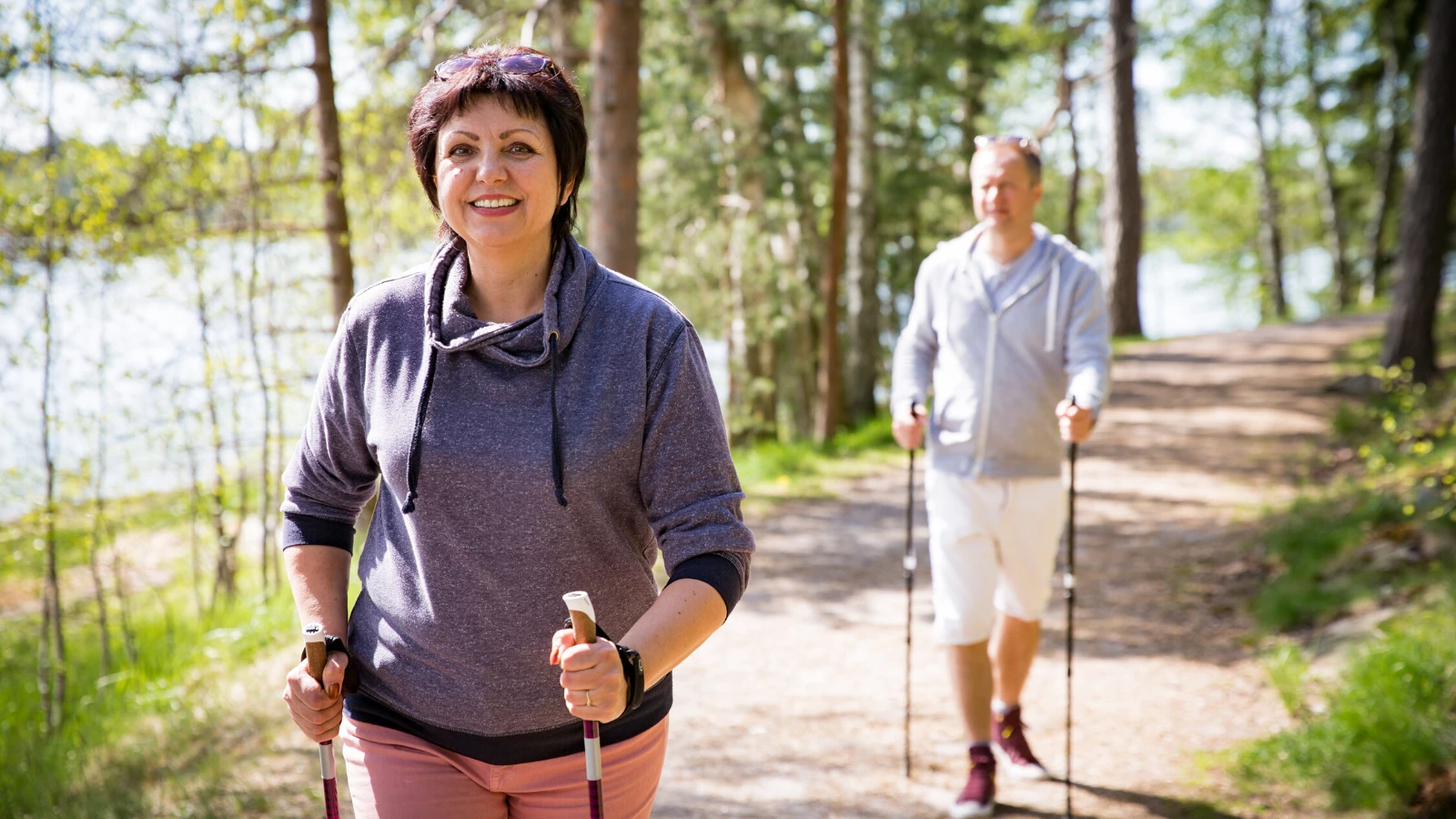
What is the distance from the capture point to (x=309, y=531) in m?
2.10

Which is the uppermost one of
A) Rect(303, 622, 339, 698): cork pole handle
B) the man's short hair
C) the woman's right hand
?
the man's short hair

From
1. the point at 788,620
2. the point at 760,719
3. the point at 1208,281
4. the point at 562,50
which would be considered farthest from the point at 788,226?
the point at 1208,281

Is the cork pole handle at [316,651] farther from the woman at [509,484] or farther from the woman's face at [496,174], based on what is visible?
the woman's face at [496,174]

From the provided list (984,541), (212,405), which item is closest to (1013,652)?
(984,541)

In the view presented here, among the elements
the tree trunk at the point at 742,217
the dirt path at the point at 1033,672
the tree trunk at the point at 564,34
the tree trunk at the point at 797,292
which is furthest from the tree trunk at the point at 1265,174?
the tree trunk at the point at 564,34

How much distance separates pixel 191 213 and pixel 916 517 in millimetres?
5686

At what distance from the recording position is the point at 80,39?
5969 mm

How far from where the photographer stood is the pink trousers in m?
1.92

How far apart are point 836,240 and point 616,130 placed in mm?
4939

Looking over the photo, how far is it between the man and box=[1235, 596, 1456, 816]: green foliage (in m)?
1.10

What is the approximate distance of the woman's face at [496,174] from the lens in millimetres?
1933

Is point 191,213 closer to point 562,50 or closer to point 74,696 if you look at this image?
point 74,696

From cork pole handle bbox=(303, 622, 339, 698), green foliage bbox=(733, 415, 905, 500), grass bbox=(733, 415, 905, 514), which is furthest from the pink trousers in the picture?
green foliage bbox=(733, 415, 905, 500)

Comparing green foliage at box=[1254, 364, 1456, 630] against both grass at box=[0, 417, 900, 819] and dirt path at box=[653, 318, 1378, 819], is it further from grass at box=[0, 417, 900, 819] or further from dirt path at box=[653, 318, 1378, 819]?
grass at box=[0, 417, 900, 819]
